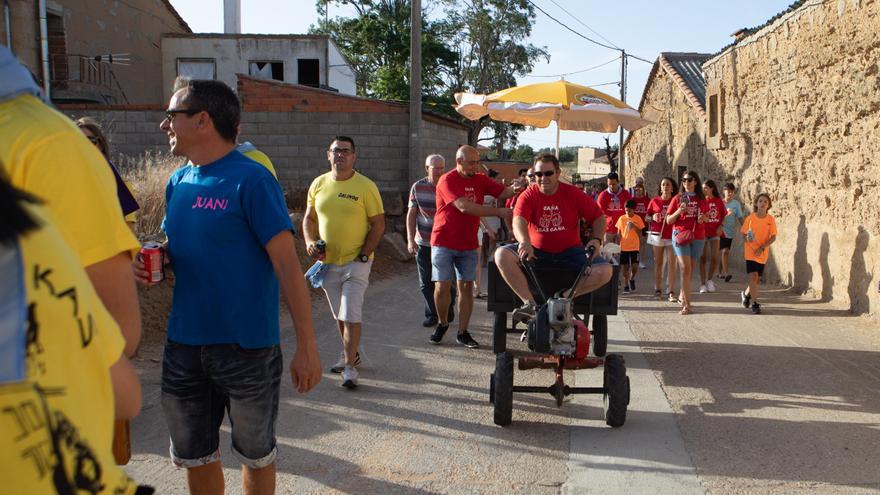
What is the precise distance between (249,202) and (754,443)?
350cm

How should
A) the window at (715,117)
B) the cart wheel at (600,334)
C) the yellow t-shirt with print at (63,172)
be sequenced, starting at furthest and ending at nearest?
the window at (715,117) → the cart wheel at (600,334) → the yellow t-shirt with print at (63,172)

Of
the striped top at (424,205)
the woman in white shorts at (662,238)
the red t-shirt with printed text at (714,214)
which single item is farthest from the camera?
the red t-shirt with printed text at (714,214)

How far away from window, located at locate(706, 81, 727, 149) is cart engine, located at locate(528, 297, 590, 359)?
12374mm

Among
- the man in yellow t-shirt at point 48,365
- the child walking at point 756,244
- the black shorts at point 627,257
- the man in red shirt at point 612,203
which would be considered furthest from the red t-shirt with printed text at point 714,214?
the man in yellow t-shirt at point 48,365

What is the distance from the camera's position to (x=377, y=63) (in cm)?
4288

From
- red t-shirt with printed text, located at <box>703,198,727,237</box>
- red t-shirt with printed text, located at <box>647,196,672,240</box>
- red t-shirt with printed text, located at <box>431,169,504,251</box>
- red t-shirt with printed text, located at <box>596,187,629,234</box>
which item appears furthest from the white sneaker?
red t-shirt with printed text, located at <box>703,198,727,237</box>

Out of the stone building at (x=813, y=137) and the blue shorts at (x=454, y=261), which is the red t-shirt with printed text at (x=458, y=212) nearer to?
the blue shorts at (x=454, y=261)

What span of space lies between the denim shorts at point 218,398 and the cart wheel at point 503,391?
2152 millimetres

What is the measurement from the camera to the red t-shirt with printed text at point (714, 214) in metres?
12.0

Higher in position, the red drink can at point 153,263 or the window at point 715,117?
the window at point 715,117

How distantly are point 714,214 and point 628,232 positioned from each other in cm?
130

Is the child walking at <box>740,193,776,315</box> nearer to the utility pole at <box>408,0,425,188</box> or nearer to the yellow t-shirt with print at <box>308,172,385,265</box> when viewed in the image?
the yellow t-shirt with print at <box>308,172,385,265</box>

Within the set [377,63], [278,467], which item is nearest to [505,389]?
[278,467]

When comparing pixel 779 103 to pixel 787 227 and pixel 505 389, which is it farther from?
pixel 505 389
